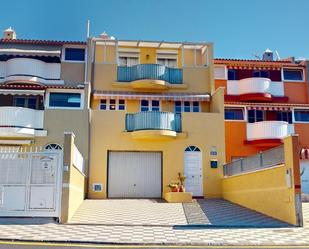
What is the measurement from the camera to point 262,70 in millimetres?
31656

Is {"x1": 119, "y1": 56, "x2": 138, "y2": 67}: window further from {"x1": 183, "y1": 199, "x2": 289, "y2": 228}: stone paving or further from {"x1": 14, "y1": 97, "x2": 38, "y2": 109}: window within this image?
{"x1": 183, "y1": 199, "x2": 289, "y2": 228}: stone paving

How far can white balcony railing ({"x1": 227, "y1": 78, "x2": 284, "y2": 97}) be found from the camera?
30.3 meters

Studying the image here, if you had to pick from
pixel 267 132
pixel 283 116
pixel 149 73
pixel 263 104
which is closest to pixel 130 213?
pixel 149 73

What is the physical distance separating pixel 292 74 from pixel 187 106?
29.3ft

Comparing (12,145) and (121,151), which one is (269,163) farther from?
(12,145)

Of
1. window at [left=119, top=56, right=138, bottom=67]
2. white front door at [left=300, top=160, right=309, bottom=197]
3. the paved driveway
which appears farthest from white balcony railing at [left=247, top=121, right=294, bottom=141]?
window at [left=119, top=56, right=138, bottom=67]

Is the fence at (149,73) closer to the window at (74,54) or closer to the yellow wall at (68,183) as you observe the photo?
the window at (74,54)

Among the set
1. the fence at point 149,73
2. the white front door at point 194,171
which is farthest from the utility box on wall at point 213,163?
the fence at point 149,73

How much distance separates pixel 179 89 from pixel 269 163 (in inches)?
449

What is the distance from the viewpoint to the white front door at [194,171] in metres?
25.2

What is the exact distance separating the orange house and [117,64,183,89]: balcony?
12.6ft

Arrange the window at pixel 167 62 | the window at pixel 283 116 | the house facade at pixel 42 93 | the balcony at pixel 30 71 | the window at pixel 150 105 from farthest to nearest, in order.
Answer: the window at pixel 167 62
the window at pixel 283 116
the window at pixel 150 105
the balcony at pixel 30 71
the house facade at pixel 42 93

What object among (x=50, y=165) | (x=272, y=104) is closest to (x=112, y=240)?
(x=50, y=165)

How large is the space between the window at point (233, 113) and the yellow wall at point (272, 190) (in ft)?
24.3
